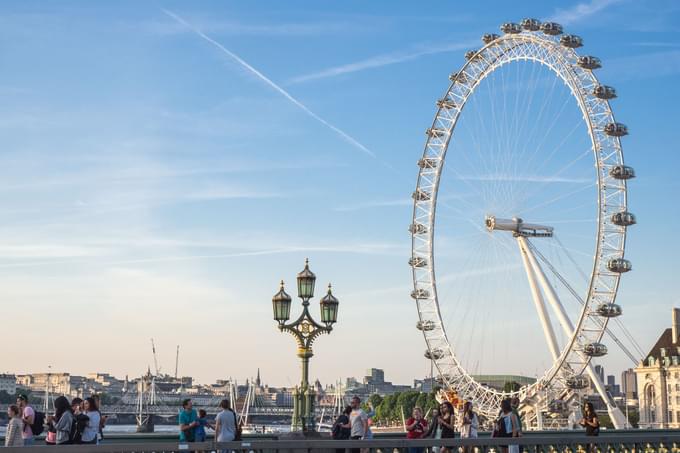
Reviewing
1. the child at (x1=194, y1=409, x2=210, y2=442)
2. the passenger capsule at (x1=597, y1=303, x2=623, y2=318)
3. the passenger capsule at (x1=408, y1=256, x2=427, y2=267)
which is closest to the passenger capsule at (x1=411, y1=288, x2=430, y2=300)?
the passenger capsule at (x1=408, y1=256, x2=427, y2=267)

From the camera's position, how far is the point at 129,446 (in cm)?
1647

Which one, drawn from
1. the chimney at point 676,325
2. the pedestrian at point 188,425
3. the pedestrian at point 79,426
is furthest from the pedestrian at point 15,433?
the chimney at point 676,325

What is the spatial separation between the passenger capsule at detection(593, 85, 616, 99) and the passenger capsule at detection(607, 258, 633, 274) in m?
8.82

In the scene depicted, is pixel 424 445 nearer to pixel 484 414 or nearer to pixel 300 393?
pixel 300 393

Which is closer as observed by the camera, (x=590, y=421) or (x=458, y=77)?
(x=590, y=421)

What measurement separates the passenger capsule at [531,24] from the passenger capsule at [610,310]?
16.3 meters

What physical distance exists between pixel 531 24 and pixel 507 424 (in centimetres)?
4116

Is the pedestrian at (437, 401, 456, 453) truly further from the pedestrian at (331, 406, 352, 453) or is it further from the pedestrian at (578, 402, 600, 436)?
the pedestrian at (578, 402, 600, 436)

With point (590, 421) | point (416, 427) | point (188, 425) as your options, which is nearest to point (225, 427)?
point (188, 425)

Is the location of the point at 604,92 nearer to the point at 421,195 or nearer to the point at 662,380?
the point at 421,195

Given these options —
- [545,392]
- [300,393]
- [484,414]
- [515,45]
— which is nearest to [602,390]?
[545,392]

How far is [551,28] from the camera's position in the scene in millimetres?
56094

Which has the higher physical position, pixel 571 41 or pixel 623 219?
pixel 571 41

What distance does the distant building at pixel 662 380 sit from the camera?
418 ft
